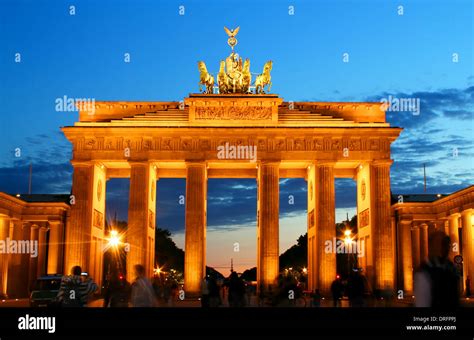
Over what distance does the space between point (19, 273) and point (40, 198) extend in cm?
834

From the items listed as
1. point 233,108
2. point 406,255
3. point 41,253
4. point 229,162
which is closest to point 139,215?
point 229,162

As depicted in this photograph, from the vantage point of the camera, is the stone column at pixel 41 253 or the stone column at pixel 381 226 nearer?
the stone column at pixel 381 226

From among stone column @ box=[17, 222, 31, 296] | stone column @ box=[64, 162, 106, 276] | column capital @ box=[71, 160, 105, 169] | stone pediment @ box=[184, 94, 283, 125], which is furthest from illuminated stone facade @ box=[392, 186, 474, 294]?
stone column @ box=[17, 222, 31, 296]

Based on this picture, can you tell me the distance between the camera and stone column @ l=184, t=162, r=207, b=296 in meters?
60.2

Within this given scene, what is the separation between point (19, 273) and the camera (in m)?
64.2

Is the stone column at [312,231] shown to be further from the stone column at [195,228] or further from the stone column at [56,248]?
the stone column at [56,248]

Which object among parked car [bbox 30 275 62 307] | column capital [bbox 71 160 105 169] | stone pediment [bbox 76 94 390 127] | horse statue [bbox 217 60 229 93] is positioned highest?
horse statue [bbox 217 60 229 93]

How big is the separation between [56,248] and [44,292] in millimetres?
29677

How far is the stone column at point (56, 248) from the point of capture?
6231cm

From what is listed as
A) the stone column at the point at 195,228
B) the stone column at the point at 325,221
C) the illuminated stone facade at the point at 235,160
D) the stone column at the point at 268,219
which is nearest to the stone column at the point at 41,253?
the illuminated stone facade at the point at 235,160

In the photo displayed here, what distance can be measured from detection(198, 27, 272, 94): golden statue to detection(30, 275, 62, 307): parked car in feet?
106

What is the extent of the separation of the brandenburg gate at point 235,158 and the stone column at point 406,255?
3.27 metres

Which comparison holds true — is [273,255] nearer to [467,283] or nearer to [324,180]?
[324,180]

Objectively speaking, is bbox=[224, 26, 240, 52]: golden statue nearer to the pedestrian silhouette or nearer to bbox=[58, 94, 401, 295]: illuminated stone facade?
bbox=[58, 94, 401, 295]: illuminated stone facade
